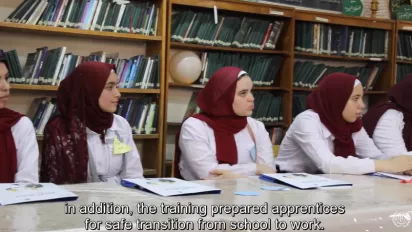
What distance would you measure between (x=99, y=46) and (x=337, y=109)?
2198 mm

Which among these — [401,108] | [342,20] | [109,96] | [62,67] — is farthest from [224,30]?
[109,96]

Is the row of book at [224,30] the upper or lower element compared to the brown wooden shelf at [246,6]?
lower

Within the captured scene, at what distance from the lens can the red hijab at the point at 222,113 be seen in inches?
110

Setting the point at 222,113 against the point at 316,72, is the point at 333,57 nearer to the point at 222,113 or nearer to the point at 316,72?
the point at 316,72

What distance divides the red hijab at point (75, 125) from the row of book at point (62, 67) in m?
1.07

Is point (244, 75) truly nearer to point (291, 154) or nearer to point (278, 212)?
point (291, 154)

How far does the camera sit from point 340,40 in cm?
529

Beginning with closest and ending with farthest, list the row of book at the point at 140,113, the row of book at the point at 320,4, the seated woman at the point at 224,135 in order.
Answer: the seated woman at the point at 224,135 < the row of book at the point at 140,113 < the row of book at the point at 320,4

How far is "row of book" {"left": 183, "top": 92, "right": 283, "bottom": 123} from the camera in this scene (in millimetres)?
4812

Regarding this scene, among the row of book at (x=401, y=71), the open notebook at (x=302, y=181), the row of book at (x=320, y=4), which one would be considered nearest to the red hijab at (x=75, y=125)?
the open notebook at (x=302, y=181)

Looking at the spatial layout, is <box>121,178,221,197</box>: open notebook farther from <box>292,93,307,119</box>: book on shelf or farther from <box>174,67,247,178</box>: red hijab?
<box>292,93,307,119</box>: book on shelf

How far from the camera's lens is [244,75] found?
293 cm

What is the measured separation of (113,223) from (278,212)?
18.3 inches

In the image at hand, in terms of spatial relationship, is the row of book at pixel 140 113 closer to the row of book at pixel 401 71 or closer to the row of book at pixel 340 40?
the row of book at pixel 340 40
